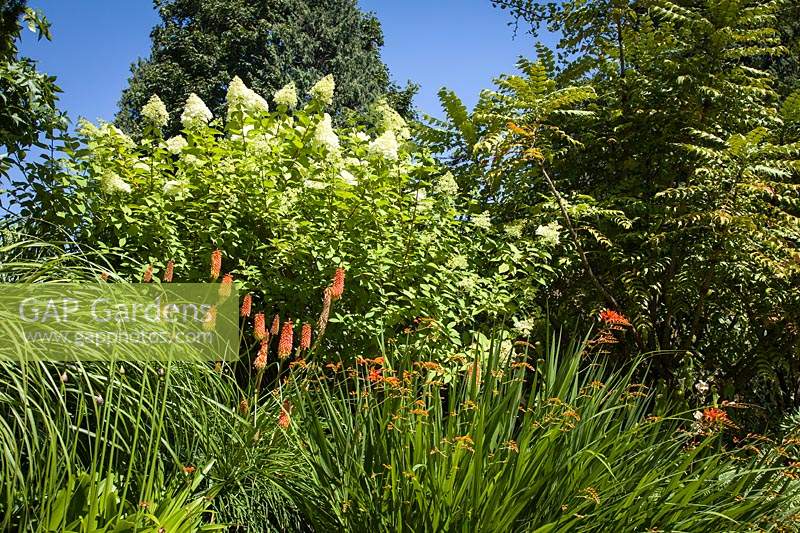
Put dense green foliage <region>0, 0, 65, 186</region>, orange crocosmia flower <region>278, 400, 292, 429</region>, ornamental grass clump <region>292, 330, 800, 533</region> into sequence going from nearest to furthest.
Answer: ornamental grass clump <region>292, 330, 800, 533</region> < orange crocosmia flower <region>278, 400, 292, 429</region> < dense green foliage <region>0, 0, 65, 186</region>

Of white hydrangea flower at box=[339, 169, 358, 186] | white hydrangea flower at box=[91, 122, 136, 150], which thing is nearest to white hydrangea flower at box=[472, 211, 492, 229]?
white hydrangea flower at box=[339, 169, 358, 186]

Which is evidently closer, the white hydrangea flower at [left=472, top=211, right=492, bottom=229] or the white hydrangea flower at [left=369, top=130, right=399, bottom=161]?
the white hydrangea flower at [left=369, top=130, right=399, bottom=161]

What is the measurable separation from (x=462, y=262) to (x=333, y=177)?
0.93 meters

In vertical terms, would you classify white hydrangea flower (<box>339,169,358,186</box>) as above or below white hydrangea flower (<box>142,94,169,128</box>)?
below

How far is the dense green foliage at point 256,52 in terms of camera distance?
55.3ft

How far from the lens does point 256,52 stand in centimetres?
1703

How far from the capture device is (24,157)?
428 cm

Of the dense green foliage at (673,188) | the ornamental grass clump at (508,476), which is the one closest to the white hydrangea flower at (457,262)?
the dense green foliage at (673,188)

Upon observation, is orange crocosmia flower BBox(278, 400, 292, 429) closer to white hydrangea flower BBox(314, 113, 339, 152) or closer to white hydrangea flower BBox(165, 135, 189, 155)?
white hydrangea flower BBox(314, 113, 339, 152)

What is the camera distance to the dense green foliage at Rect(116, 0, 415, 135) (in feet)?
55.3

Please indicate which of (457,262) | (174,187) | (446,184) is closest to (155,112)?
(174,187)

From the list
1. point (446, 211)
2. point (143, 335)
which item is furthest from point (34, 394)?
point (446, 211)

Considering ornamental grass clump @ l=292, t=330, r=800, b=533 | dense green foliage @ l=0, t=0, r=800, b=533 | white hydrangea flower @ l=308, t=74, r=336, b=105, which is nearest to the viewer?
ornamental grass clump @ l=292, t=330, r=800, b=533

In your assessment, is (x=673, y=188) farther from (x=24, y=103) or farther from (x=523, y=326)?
(x=24, y=103)
